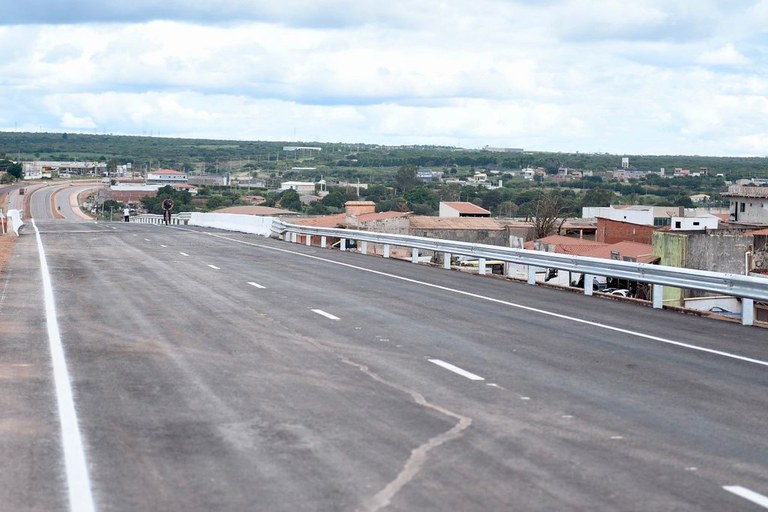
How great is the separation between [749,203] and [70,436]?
101 meters

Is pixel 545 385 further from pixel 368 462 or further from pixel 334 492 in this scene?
pixel 334 492

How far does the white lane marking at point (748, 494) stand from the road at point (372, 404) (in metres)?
0.02

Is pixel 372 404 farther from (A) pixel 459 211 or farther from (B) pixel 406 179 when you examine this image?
(B) pixel 406 179

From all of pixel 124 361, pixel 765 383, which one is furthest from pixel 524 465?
pixel 124 361

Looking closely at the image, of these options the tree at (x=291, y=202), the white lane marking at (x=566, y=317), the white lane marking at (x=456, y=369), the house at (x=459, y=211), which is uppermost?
the white lane marking at (x=456, y=369)

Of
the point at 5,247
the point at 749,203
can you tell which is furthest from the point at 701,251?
the point at 749,203

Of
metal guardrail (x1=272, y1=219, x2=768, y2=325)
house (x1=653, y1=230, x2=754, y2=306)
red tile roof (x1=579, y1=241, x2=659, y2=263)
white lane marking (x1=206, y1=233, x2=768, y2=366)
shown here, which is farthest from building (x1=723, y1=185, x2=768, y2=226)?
white lane marking (x1=206, y1=233, x2=768, y2=366)

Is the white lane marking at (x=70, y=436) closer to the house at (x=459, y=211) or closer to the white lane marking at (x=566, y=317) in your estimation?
the white lane marking at (x=566, y=317)

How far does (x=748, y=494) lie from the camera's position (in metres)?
8.55

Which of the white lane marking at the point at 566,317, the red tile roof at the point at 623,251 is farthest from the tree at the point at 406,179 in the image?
the white lane marking at the point at 566,317

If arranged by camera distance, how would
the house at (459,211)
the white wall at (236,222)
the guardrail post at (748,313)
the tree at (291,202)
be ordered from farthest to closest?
the tree at (291,202) < the house at (459,211) < the white wall at (236,222) < the guardrail post at (748,313)

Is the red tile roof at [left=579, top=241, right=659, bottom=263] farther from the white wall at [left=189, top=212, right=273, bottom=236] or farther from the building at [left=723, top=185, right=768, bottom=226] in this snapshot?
the building at [left=723, top=185, right=768, bottom=226]

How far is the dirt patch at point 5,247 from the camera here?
32.4m

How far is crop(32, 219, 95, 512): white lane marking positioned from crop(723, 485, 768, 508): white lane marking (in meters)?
4.54
